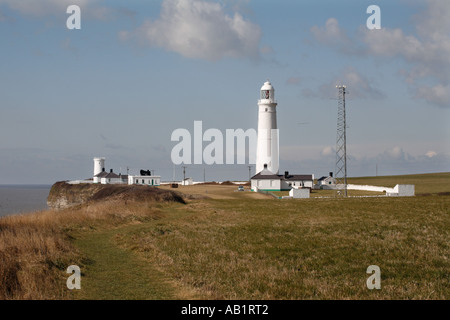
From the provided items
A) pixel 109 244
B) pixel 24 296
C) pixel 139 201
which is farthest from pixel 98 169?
pixel 24 296

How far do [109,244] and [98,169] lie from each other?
10509 centimetres

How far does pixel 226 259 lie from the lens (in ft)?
48.1

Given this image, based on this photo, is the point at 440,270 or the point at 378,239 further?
the point at 378,239

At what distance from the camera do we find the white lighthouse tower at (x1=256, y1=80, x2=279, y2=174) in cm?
7644

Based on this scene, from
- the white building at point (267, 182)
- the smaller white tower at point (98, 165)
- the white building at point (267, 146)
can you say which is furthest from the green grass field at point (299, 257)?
the smaller white tower at point (98, 165)

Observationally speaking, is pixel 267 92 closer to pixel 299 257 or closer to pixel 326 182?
pixel 326 182

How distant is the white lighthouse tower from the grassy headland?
52499 mm

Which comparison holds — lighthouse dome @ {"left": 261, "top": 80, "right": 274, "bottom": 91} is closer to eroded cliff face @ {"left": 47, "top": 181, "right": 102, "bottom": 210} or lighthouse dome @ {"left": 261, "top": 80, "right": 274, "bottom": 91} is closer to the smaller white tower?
eroded cliff face @ {"left": 47, "top": 181, "right": 102, "bottom": 210}

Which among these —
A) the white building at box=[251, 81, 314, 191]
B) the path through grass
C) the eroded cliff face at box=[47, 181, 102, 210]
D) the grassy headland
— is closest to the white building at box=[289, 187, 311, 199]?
the white building at box=[251, 81, 314, 191]

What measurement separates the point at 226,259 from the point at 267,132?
62826 millimetres

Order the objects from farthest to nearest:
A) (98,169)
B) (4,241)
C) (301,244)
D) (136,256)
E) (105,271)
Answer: (98,169)
(301,244)
(136,256)
(4,241)
(105,271)

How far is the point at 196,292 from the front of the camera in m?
10.5

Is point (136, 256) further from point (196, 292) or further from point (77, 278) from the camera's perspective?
point (196, 292)
